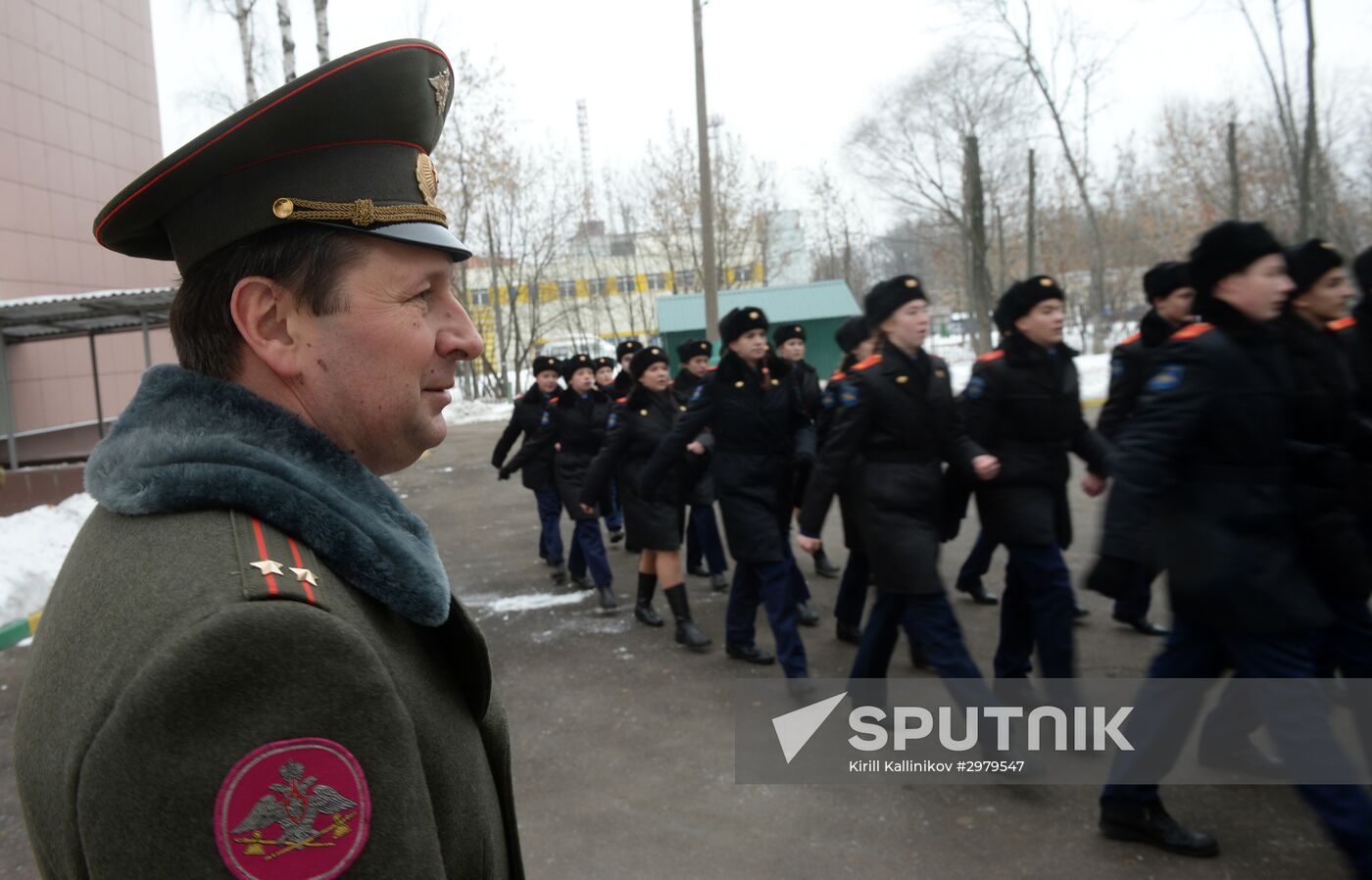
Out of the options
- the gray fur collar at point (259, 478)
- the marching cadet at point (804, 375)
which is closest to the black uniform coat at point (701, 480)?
Result: the marching cadet at point (804, 375)

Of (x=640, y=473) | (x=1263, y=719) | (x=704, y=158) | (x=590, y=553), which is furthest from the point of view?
(x=704, y=158)

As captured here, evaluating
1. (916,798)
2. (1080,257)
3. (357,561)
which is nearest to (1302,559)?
(916,798)

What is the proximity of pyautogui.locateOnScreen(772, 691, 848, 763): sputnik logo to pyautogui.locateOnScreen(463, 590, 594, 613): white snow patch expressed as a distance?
291cm

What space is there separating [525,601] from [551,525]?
968mm

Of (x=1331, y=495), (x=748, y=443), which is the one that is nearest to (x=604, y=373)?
(x=748, y=443)

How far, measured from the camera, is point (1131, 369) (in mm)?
6023

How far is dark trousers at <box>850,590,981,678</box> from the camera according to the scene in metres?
4.26

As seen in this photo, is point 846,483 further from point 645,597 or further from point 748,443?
point 645,597

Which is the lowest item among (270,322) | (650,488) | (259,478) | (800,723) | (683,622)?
(800,723)

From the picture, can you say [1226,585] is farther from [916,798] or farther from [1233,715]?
[916,798]

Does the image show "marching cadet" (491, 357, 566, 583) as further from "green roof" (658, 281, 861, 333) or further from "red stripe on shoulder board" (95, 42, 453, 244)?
"green roof" (658, 281, 861, 333)

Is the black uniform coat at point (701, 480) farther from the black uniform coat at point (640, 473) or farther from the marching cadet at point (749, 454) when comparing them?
the marching cadet at point (749, 454)

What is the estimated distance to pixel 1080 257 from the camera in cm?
4975

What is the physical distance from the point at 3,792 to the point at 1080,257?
52970mm
